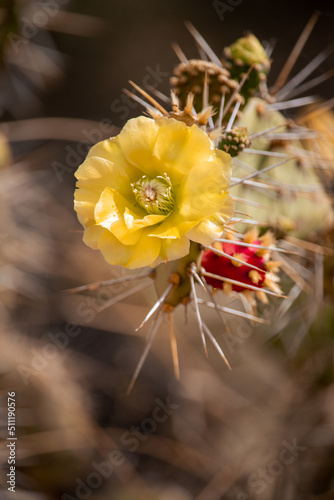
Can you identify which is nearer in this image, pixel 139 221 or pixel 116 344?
pixel 139 221

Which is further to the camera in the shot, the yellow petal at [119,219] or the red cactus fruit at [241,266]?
the red cactus fruit at [241,266]

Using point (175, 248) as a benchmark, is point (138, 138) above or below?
above

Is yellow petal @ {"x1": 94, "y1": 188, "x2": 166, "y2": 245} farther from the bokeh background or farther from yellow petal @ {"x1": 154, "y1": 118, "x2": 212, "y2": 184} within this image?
the bokeh background

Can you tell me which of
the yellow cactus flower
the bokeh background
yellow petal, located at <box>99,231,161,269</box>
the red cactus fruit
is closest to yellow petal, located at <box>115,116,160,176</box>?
the yellow cactus flower

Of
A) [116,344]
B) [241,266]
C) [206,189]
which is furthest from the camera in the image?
[116,344]

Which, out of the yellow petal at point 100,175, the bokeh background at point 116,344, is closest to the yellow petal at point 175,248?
the yellow petal at point 100,175

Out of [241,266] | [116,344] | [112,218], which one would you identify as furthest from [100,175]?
[116,344]

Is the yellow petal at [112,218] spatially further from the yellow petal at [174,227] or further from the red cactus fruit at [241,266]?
the red cactus fruit at [241,266]

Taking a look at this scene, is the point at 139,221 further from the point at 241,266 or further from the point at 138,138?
the point at 241,266
